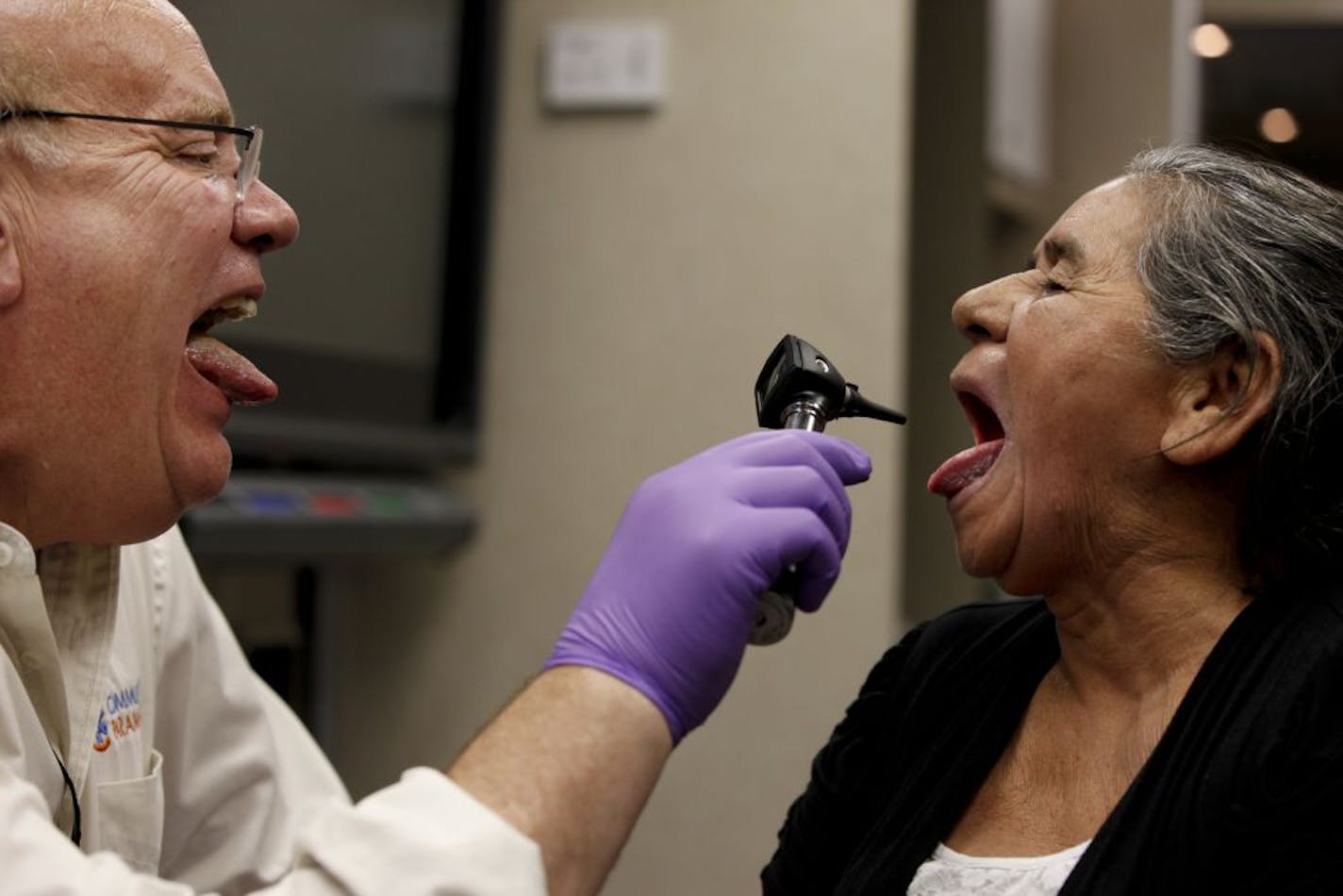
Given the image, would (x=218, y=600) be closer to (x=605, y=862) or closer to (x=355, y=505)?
(x=355, y=505)

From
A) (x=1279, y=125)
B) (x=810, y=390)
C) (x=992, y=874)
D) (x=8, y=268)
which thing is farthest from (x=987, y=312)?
(x=1279, y=125)

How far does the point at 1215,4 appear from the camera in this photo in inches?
136

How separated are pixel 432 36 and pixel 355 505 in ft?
2.63

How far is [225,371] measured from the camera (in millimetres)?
1339

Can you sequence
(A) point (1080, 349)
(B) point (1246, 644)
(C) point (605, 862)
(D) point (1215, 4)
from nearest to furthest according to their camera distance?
(C) point (605, 862), (B) point (1246, 644), (A) point (1080, 349), (D) point (1215, 4)

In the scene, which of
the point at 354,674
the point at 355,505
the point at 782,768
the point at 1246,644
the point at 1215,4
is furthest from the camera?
the point at 1215,4

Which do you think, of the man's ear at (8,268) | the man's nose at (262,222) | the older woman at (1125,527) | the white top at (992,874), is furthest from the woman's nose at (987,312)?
the man's ear at (8,268)

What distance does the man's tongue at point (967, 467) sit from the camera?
1.31 meters

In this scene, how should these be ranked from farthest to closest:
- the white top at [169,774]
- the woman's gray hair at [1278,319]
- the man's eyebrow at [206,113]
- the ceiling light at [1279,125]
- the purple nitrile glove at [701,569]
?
the ceiling light at [1279,125] < the man's eyebrow at [206,113] < the woman's gray hair at [1278,319] < the purple nitrile glove at [701,569] < the white top at [169,774]

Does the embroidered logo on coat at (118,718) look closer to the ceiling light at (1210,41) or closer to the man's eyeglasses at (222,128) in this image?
the man's eyeglasses at (222,128)

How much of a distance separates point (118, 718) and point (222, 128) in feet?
1.71

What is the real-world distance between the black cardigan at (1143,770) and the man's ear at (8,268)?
76cm

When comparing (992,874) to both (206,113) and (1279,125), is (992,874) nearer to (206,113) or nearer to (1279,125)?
(206,113)

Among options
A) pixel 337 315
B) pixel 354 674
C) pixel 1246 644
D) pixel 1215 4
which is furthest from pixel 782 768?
pixel 1215 4
